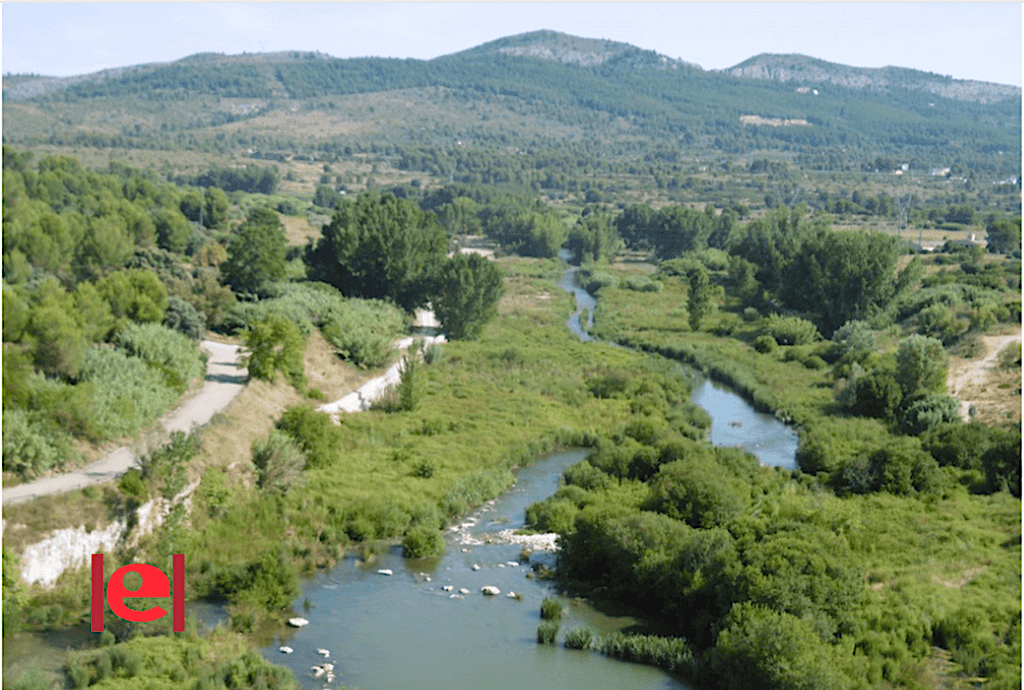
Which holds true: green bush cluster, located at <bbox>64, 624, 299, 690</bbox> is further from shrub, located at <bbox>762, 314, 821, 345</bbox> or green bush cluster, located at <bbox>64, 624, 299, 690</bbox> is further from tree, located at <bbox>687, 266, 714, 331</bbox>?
tree, located at <bbox>687, 266, 714, 331</bbox>

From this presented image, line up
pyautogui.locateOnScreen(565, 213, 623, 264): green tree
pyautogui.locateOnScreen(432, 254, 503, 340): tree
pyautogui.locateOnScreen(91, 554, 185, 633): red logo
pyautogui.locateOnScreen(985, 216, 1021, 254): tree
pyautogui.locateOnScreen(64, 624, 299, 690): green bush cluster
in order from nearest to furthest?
pyautogui.locateOnScreen(64, 624, 299, 690): green bush cluster < pyautogui.locateOnScreen(91, 554, 185, 633): red logo < pyautogui.locateOnScreen(432, 254, 503, 340): tree < pyautogui.locateOnScreen(985, 216, 1021, 254): tree < pyautogui.locateOnScreen(565, 213, 623, 264): green tree

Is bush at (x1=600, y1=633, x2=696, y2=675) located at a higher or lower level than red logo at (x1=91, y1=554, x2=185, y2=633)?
lower

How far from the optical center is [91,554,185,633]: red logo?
1032 inches

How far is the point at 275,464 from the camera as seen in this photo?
3444cm

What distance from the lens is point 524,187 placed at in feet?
623

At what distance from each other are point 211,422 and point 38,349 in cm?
665

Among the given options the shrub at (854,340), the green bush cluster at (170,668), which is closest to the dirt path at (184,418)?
the green bush cluster at (170,668)

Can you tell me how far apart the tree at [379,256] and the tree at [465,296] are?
2.24 m

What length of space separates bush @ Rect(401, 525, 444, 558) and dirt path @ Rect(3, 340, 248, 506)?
27.3 ft

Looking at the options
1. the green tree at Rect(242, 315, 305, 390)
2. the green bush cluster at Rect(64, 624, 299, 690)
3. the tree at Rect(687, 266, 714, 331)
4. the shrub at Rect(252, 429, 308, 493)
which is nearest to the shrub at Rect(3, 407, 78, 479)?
the shrub at Rect(252, 429, 308, 493)

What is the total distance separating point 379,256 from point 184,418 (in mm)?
29520

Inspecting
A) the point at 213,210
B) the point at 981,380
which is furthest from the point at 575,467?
the point at 213,210

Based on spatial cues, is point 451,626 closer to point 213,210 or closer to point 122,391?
point 122,391

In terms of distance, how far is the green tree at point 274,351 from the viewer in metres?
42.7
